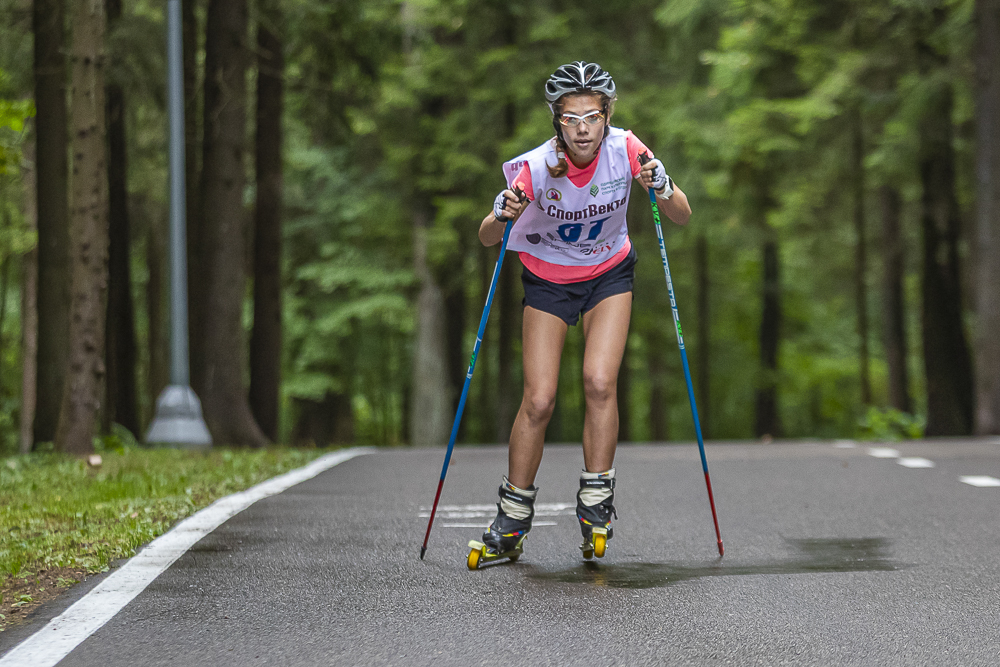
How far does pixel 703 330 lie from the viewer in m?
34.3

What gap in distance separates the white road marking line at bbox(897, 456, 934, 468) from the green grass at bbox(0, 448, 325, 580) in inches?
197

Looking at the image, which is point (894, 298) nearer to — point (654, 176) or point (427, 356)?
point (427, 356)

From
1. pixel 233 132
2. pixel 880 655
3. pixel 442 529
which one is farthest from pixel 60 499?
pixel 233 132

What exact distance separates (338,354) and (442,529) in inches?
894

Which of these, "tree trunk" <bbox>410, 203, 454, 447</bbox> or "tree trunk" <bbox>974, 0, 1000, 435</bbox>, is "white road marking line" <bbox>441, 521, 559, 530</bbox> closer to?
"tree trunk" <bbox>974, 0, 1000, 435</bbox>

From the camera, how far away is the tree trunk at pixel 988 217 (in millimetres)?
16719

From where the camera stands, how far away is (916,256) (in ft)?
90.6

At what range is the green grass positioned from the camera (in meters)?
5.98

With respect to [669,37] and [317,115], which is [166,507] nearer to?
[317,115]

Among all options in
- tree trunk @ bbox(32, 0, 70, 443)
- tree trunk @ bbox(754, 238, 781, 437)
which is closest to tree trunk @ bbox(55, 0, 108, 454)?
tree trunk @ bbox(32, 0, 70, 443)

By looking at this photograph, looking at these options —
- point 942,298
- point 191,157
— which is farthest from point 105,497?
point 942,298

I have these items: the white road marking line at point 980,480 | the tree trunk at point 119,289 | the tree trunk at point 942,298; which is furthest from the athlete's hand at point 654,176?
the tree trunk at point 119,289

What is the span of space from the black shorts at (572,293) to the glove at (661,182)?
0.35 metres

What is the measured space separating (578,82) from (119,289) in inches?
690
